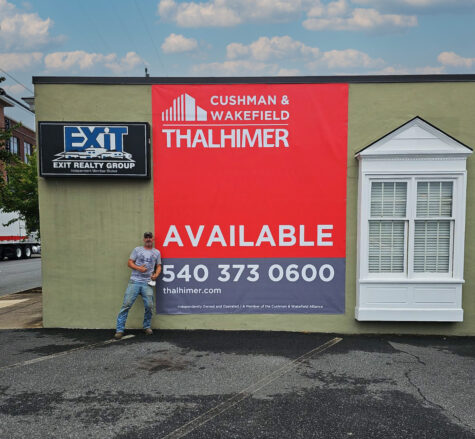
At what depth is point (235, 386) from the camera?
15.6ft

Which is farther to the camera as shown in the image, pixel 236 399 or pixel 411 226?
pixel 411 226

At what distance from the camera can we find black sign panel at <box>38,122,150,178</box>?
7.01m

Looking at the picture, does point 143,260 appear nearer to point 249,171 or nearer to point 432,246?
point 249,171

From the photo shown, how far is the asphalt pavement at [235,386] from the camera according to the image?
381 cm

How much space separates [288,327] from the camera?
723 centimetres

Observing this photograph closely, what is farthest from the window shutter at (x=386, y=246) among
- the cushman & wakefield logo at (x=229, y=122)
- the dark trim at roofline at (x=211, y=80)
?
the dark trim at roofline at (x=211, y=80)

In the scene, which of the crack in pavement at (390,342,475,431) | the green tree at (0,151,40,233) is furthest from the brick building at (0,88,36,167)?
the crack in pavement at (390,342,475,431)

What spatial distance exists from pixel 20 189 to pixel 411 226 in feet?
37.8

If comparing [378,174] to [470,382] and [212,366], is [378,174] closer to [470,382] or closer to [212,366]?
[470,382]

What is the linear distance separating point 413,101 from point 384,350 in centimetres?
457

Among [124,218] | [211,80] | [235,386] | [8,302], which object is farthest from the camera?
[8,302]

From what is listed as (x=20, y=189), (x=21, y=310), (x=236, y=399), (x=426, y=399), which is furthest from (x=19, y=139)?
(x=426, y=399)

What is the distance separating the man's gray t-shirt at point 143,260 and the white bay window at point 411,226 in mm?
3874

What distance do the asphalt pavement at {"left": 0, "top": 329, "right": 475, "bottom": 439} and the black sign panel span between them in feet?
10.0
